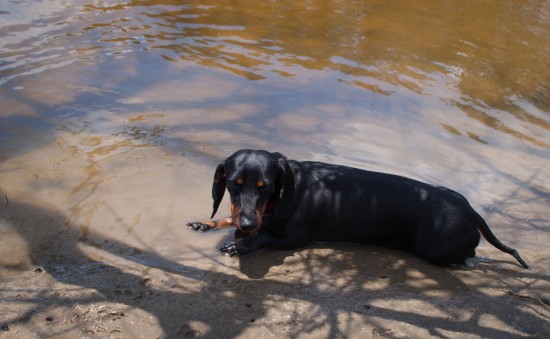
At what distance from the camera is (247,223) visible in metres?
3.95

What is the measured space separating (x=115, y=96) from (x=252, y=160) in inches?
133

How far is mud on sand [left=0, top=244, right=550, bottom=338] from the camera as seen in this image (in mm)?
3271

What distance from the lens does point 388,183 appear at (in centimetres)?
458

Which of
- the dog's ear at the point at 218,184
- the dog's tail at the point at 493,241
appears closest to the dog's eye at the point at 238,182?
the dog's ear at the point at 218,184

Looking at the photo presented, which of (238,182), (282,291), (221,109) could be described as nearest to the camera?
(282,291)

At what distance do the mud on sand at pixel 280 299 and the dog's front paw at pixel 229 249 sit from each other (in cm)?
8

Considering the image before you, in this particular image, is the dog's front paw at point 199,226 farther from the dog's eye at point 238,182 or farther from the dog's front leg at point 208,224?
the dog's eye at point 238,182

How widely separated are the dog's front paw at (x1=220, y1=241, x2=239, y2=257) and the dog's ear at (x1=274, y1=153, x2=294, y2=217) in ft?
1.37

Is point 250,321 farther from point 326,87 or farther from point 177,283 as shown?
point 326,87

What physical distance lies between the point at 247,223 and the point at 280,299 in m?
0.57

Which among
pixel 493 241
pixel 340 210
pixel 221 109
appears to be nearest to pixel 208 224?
pixel 340 210

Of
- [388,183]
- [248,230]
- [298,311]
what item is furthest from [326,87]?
[298,311]

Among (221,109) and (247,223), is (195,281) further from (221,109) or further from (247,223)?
(221,109)

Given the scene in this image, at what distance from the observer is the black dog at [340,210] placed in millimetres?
4246
